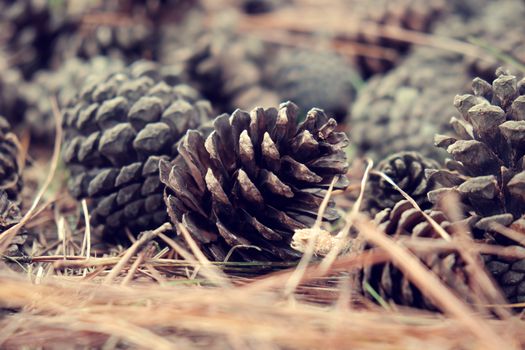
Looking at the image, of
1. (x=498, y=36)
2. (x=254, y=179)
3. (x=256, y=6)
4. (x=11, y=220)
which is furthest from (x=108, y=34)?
(x=498, y=36)

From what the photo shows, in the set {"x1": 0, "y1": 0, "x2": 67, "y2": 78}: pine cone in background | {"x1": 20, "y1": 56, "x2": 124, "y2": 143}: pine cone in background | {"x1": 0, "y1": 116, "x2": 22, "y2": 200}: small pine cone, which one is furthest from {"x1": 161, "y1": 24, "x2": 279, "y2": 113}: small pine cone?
{"x1": 0, "y1": 116, "x2": 22, "y2": 200}: small pine cone

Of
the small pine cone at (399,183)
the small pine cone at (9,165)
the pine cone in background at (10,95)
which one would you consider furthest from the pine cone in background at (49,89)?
the small pine cone at (399,183)

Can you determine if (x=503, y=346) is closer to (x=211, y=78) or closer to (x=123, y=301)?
(x=123, y=301)

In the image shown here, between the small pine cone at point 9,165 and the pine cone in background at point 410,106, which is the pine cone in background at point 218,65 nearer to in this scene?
the pine cone in background at point 410,106

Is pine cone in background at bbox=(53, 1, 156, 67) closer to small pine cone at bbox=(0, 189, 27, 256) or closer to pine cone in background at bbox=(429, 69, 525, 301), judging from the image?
small pine cone at bbox=(0, 189, 27, 256)

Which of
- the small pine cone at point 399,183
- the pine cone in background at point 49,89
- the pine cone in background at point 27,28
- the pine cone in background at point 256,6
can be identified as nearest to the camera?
the small pine cone at point 399,183

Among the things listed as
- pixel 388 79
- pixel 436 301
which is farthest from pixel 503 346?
pixel 388 79
